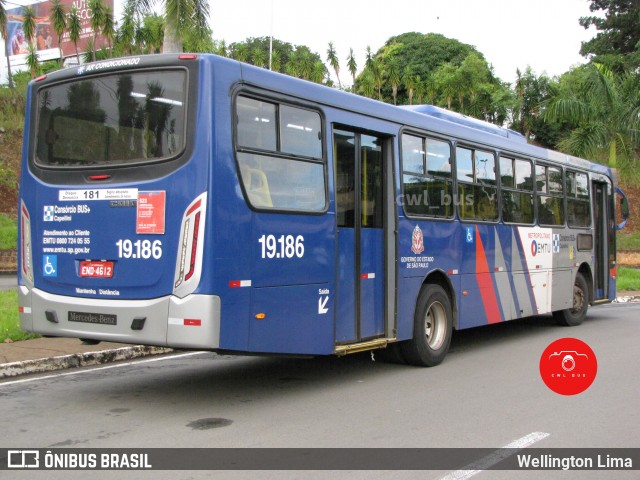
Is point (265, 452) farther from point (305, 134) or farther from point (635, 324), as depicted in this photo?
point (635, 324)

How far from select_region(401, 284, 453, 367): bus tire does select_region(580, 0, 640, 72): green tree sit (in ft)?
149

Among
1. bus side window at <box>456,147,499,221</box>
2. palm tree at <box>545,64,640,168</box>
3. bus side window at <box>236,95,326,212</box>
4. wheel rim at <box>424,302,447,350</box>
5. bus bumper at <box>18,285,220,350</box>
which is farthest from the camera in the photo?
palm tree at <box>545,64,640,168</box>

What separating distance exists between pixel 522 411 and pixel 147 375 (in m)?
4.43

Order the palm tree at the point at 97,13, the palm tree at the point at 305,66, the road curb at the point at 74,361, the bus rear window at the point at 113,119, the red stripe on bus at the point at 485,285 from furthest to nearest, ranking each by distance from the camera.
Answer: the palm tree at the point at 305,66, the palm tree at the point at 97,13, the red stripe on bus at the point at 485,285, the road curb at the point at 74,361, the bus rear window at the point at 113,119

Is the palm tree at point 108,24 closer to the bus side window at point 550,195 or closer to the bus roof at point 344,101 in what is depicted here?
the bus roof at point 344,101

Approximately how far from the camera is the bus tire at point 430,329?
31.1 feet

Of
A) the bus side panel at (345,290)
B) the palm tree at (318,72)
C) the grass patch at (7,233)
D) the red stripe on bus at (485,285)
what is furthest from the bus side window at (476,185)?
the palm tree at (318,72)

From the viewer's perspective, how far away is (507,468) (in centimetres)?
546

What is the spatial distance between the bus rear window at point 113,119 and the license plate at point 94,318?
148 centimetres

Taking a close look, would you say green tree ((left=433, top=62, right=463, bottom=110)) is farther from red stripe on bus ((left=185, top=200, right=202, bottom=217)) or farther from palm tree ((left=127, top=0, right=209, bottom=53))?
red stripe on bus ((left=185, top=200, right=202, bottom=217))

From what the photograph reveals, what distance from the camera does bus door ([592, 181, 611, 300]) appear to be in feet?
50.3

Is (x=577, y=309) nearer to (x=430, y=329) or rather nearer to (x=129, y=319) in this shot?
(x=430, y=329)

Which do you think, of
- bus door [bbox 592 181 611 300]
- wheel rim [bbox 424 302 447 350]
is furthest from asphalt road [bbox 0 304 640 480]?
bus door [bbox 592 181 611 300]

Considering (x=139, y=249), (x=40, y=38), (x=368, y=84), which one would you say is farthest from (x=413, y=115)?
(x=40, y=38)
